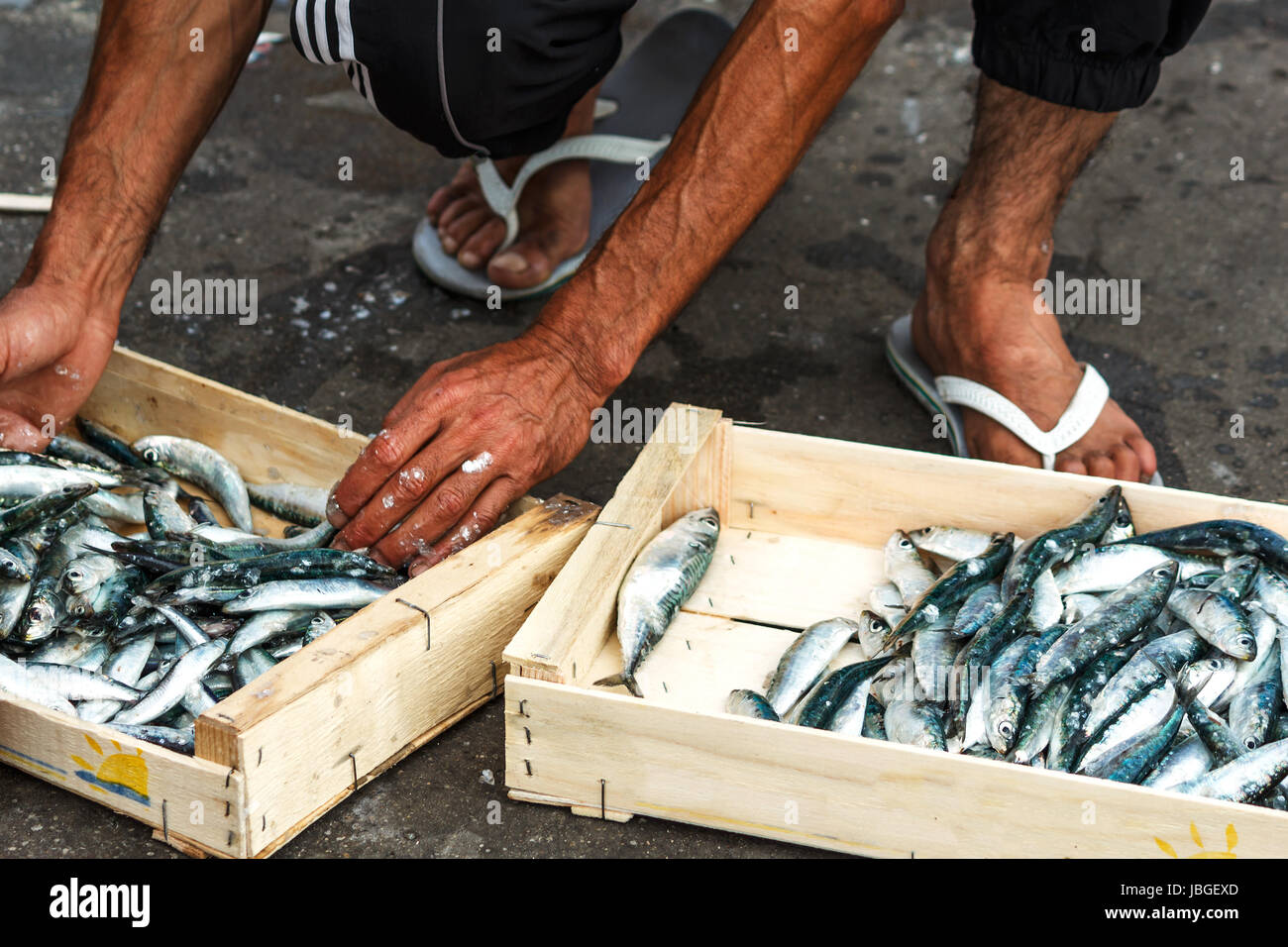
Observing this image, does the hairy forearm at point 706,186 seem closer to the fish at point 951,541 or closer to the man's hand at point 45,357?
the fish at point 951,541

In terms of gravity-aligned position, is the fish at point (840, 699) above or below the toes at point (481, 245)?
below

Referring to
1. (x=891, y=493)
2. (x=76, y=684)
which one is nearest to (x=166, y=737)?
(x=76, y=684)

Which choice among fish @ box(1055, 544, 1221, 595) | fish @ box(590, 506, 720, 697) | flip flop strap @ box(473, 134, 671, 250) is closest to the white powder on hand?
fish @ box(590, 506, 720, 697)

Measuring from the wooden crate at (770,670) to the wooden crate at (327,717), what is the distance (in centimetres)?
12

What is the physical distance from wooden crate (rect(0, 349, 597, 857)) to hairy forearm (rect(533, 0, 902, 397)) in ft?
1.18

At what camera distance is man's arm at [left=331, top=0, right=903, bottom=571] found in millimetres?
2215

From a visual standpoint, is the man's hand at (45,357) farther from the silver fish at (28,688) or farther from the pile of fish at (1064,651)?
the pile of fish at (1064,651)

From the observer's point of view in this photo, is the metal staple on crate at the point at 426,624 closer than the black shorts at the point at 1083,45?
Yes

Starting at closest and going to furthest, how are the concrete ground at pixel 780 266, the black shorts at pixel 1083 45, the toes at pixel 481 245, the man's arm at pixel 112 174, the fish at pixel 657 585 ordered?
the fish at pixel 657 585, the man's arm at pixel 112 174, the black shorts at pixel 1083 45, the concrete ground at pixel 780 266, the toes at pixel 481 245

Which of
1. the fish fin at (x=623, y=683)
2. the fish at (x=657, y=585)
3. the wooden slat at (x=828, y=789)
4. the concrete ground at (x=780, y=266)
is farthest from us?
the concrete ground at (x=780, y=266)

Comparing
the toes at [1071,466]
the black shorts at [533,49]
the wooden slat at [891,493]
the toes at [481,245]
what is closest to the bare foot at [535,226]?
the toes at [481,245]

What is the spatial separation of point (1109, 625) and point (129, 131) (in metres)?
2.14

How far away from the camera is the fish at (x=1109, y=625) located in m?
2.05

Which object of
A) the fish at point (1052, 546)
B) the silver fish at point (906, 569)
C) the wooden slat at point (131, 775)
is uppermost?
the fish at point (1052, 546)
